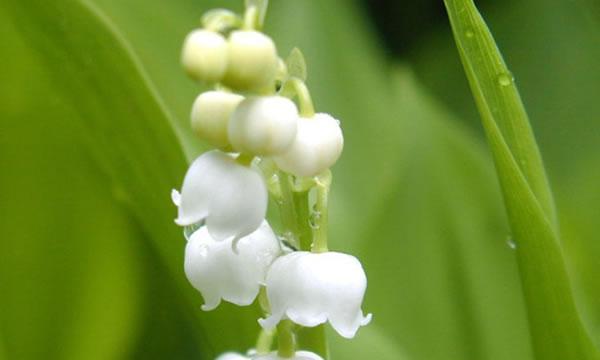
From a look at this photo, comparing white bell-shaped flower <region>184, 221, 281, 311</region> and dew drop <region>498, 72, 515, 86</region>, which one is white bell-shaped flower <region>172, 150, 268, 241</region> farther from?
dew drop <region>498, 72, 515, 86</region>

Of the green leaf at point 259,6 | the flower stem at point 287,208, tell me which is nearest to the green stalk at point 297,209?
the flower stem at point 287,208

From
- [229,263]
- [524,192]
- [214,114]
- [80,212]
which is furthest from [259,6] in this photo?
[80,212]

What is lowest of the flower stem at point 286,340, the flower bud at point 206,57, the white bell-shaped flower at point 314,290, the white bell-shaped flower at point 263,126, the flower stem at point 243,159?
the flower stem at point 286,340

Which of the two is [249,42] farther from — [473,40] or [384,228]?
[384,228]

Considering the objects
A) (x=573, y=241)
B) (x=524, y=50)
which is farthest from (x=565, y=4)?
(x=573, y=241)

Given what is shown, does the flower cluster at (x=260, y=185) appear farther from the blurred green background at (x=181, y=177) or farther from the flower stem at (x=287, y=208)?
the blurred green background at (x=181, y=177)

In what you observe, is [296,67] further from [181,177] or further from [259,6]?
[181,177]
